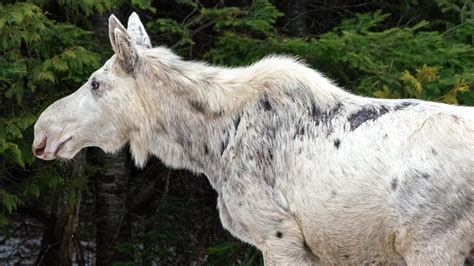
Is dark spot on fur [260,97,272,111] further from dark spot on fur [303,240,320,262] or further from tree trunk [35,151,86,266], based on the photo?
tree trunk [35,151,86,266]

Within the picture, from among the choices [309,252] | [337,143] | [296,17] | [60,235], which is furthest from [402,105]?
[60,235]

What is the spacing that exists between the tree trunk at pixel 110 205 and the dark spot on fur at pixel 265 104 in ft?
14.8


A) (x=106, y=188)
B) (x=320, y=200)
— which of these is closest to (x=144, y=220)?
(x=106, y=188)

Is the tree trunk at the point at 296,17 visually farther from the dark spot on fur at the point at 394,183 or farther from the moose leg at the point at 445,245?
the moose leg at the point at 445,245

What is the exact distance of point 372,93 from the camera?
8.83m

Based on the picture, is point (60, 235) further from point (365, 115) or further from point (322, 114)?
point (365, 115)

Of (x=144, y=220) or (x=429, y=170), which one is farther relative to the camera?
(x=144, y=220)

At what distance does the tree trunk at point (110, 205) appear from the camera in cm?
1095

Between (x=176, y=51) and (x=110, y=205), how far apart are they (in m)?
2.27

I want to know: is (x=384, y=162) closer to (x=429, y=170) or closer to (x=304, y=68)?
(x=429, y=170)

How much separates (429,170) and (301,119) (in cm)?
109

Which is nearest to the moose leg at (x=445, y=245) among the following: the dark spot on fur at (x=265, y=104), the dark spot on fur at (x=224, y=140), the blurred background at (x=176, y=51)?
the dark spot on fur at (x=265, y=104)

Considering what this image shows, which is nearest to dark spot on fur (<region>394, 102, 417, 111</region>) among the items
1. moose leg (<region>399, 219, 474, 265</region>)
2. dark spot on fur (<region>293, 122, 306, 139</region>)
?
dark spot on fur (<region>293, 122, 306, 139</region>)

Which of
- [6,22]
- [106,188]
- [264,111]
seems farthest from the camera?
[106,188]
